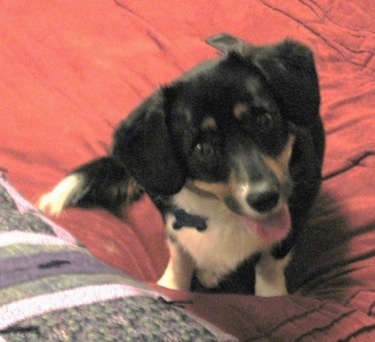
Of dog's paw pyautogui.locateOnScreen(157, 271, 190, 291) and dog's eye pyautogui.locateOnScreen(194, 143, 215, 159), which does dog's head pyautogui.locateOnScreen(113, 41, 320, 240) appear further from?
dog's paw pyautogui.locateOnScreen(157, 271, 190, 291)

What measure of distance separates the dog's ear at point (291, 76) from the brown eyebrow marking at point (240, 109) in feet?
0.24

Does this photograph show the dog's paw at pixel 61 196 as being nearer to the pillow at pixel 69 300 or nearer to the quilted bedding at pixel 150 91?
the quilted bedding at pixel 150 91

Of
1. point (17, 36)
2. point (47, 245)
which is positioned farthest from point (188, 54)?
point (47, 245)

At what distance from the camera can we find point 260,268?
1.33 metres

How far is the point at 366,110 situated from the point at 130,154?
865 millimetres

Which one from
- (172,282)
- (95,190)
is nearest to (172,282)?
(172,282)

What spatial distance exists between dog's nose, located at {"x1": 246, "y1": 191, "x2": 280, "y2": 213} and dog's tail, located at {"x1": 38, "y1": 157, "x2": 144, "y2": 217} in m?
0.43

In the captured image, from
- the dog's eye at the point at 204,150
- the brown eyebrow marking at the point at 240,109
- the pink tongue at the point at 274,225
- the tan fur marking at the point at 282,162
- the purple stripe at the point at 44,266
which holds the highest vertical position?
the brown eyebrow marking at the point at 240,109

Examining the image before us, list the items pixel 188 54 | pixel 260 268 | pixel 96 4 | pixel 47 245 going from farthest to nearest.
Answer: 1. pixel 96 4
2. pixel 188 54
3. pixel 260 268
4. pixel 47 245

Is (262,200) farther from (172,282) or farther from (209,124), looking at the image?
(172,282)

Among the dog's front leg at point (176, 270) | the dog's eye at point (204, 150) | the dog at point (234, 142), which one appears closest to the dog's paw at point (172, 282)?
the dog's front leg at point (176, 270)

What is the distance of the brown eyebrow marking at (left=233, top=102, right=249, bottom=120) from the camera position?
1.07 meters

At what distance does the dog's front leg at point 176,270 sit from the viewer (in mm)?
1348

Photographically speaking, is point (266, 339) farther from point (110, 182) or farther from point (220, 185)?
point (110, 182)
